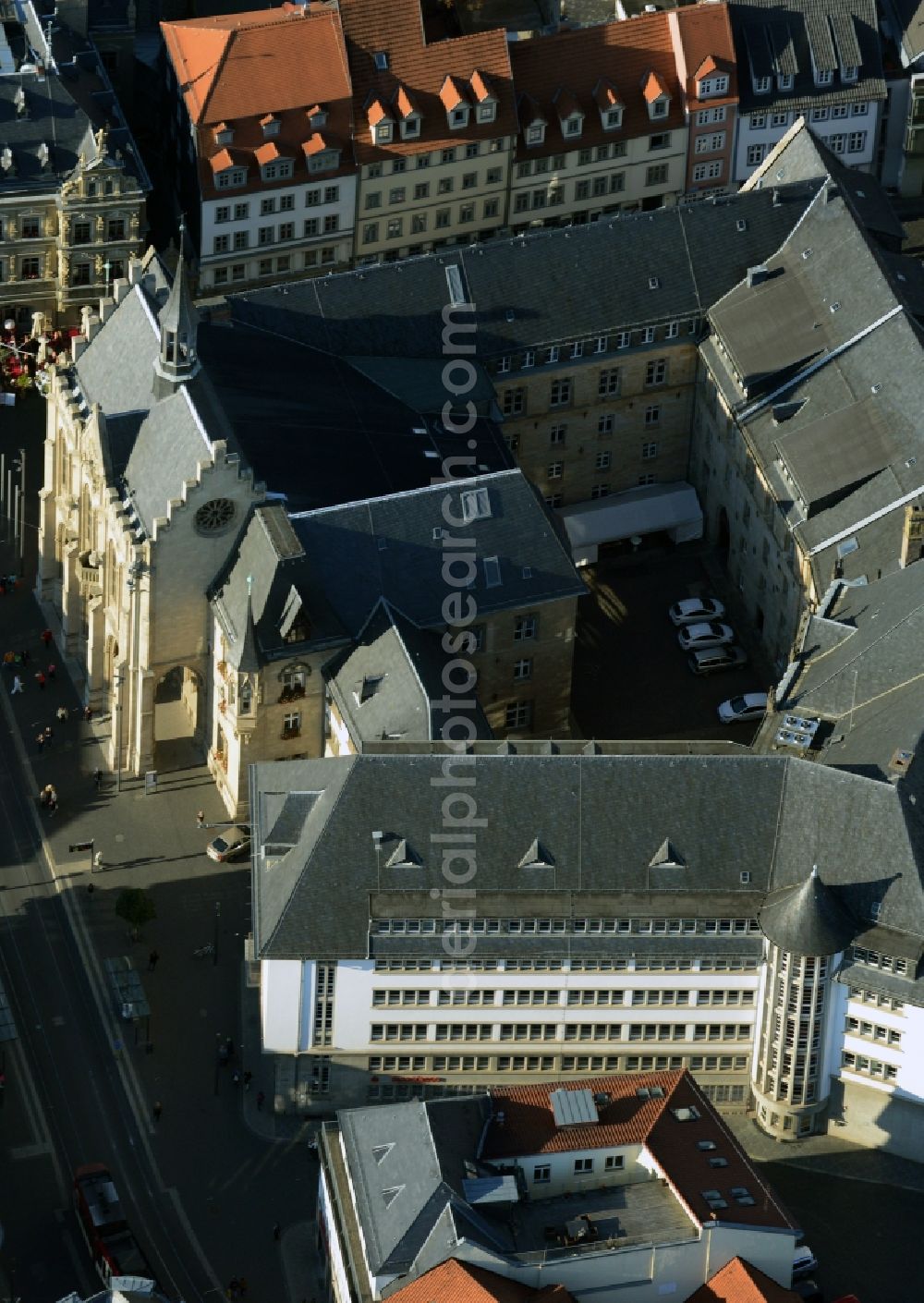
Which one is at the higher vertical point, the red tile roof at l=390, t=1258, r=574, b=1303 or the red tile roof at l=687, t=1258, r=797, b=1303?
the red tile roof at l=390, t=1258, r=574, b=1303

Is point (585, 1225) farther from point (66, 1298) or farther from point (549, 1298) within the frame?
point (66, 1298)

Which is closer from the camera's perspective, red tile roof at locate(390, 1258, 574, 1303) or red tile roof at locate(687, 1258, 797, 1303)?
red tile roof at locate(390, 1258, 574, 1303)

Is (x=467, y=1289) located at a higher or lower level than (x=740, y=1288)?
higher

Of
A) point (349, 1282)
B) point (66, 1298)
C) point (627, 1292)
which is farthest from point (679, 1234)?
point (66, 1298)

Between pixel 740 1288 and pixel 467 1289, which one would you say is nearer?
pixel 467 1289
